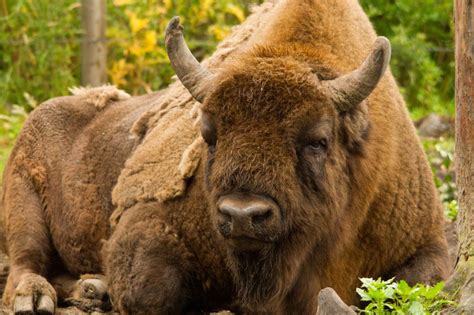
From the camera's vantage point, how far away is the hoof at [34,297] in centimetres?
609

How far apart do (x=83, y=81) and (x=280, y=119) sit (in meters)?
6.25

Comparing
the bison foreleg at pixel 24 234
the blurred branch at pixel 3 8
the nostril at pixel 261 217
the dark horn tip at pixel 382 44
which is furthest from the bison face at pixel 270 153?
the blurred branch at pixel 3 8

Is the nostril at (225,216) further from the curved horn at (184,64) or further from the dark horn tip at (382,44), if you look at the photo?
the dark horn tip at (382,44)

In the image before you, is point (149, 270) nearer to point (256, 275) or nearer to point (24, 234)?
point (256, 275)

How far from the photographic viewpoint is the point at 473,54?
15.5ft

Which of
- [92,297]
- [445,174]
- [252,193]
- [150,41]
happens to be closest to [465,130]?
[252,193]

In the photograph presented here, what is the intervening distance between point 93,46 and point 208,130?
235 inches

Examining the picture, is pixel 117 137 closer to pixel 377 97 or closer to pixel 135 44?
pixel 377 97

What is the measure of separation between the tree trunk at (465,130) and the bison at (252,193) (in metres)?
0.37

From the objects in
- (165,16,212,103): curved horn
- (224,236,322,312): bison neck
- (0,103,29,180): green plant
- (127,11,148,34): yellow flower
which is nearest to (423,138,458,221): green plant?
(224,236,322,312): bison neck

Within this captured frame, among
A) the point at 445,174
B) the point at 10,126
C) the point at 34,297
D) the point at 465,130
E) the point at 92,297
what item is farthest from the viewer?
the point at 10,126

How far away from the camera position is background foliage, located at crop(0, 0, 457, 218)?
11.2 meters

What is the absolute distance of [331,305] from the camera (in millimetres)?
4164

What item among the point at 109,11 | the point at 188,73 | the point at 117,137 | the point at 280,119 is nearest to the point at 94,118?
the point at 117,137
